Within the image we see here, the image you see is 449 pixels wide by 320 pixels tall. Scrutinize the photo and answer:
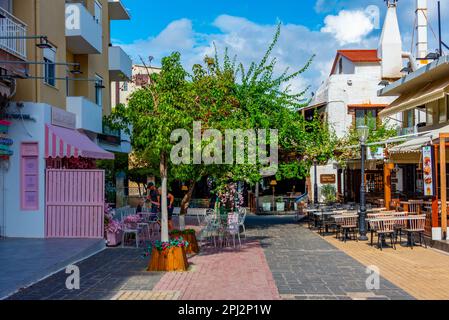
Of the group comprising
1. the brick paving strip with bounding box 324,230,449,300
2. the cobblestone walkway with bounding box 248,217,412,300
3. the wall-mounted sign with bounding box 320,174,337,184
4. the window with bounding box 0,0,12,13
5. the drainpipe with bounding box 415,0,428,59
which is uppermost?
the drainpipe with bounding box 415,0,428,59

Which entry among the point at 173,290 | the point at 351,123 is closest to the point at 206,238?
the point at 173,290

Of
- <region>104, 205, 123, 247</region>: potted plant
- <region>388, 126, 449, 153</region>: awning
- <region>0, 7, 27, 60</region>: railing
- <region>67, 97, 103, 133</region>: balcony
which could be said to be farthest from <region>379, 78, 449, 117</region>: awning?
<region>0, 7, 27, 60</region>: railing

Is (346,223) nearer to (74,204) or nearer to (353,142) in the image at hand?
(74,204)

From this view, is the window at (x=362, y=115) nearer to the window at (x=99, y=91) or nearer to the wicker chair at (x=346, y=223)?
the wicker chair at (x=346, y=223)

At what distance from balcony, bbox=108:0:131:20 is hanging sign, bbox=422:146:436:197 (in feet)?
53.9

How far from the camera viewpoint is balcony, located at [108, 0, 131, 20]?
962 inches

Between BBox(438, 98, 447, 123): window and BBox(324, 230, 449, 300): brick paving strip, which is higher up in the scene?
BBox(438, 98, 447, 123): window

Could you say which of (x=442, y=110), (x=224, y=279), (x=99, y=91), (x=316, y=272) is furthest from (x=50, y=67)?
(x=442, y=110)

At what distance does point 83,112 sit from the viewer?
17562mm

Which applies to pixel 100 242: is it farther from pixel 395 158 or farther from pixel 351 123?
pixel 351 123

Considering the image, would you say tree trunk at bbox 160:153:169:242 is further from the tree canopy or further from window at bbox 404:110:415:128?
window at bbox 404:110:415:128

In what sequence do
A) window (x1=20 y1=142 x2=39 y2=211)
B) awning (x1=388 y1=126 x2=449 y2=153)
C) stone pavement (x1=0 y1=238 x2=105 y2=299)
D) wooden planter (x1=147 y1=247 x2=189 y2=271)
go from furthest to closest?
1. awning (x1=388 y1=126 x2=449 y2=153)
2. window (x1=20 y1=142 x2=39 y2=211)
3. wooden planter (x1=147 y1=247 x2=189 y2=271)
4. stone pavement (x1=0 y1=238 x2=105 y2=299)

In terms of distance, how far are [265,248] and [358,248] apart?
2.52 metres

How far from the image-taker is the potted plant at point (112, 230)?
1430cm
